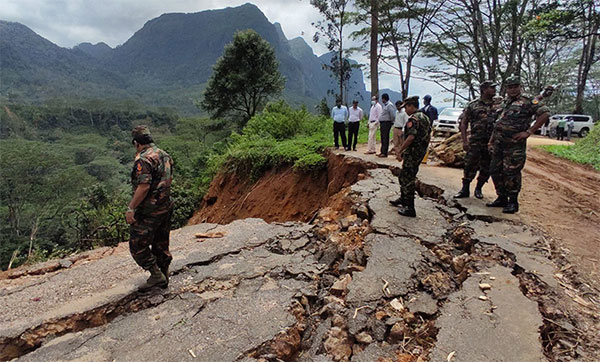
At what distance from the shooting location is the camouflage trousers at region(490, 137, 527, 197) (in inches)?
167

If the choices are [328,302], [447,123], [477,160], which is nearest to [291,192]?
[477,160]

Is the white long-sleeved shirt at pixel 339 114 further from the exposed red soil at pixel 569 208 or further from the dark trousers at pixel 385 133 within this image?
the exposed red soil at pixel 569 208

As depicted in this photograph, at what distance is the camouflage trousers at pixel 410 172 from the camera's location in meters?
4.10

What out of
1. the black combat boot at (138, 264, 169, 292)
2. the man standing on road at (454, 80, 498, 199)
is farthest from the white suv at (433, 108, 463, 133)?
the black combat boot at (138, 264, 169, 292)

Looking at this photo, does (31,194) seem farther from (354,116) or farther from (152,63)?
(152,63)

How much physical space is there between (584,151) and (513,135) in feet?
29.1

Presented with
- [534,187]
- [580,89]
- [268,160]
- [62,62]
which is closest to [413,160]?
[534,187]

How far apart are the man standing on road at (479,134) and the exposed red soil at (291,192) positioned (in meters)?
2.35

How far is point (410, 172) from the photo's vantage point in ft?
13.6

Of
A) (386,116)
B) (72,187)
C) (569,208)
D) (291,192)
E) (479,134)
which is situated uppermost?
(386,116)

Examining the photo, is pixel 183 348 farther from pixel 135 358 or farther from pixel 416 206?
pixel 416 206

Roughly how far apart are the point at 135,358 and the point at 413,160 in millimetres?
3652

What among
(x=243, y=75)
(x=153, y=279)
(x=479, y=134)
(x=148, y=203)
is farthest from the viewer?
(x=243, y=75)

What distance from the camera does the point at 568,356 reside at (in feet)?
6.39
